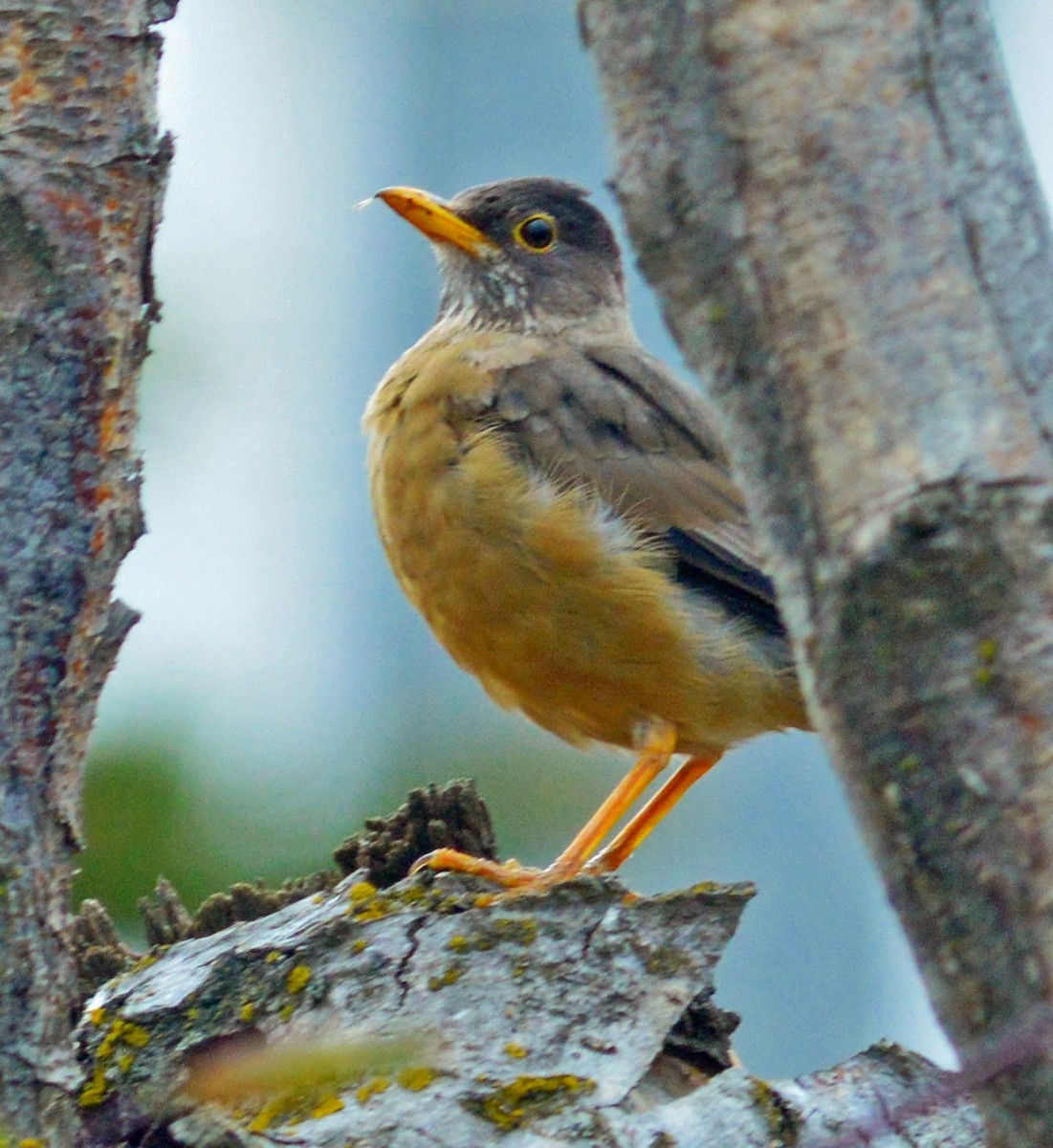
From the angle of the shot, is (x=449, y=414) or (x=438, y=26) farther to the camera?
(x=438, y=26)

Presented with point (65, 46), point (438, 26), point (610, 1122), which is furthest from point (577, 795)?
point (438, 26)

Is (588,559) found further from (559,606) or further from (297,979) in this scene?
(297,979)

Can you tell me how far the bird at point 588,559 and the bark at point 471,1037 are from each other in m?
0.71

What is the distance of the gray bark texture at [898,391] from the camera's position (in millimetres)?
1938

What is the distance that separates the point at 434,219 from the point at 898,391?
15.8ft

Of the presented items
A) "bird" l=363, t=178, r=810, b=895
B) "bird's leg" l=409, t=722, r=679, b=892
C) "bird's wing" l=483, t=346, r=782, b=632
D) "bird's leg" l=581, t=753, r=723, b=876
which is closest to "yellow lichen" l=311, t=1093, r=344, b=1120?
"bird's leg" l=409, t=722, r=679, b=892

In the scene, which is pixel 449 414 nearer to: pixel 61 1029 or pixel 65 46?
pixel 65 46

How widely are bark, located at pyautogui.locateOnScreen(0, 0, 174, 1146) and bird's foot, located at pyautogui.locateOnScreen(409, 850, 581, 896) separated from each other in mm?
1127

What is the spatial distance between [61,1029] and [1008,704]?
7.11 feet

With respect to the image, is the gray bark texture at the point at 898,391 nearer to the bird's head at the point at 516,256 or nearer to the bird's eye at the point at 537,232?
the bird's head at the point at 516,256

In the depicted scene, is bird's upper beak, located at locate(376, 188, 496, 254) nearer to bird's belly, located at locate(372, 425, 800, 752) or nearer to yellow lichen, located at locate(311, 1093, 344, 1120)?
bird's belly, located at locate(372, 425, 800, 752)

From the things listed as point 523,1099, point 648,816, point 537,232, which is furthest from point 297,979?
point 537,232

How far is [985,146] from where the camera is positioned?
6.85 ft

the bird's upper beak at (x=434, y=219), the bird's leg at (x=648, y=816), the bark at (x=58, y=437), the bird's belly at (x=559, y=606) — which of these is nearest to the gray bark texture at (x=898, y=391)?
the bark at (x=58, y=437)
